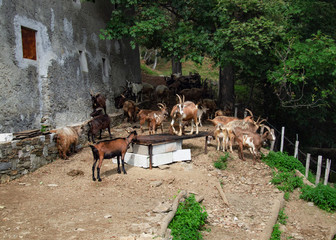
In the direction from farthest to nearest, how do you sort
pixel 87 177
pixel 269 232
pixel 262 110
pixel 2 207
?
pixel 262 110
pixel 87 177
pixel 269 232
pixel 2 207

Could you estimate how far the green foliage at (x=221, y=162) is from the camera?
10.6 meters

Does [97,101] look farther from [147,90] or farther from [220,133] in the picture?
[147,90]

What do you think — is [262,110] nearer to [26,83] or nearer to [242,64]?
[242,64]

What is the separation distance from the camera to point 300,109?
15.2m

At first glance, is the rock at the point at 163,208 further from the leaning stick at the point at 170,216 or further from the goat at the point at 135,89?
the goat at the point at 135,89

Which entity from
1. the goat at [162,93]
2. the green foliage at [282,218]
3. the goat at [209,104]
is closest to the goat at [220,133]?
the green foliage at [282,218]

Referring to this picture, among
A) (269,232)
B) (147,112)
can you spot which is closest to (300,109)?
(147,112)

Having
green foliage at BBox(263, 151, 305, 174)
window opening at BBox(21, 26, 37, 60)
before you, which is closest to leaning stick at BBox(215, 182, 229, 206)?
green foliage at BBox(263, 151, 305, 174)

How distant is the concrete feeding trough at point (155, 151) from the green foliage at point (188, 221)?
243 cm

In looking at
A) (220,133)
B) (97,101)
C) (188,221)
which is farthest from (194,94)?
(188,221)

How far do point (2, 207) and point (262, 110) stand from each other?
15155 mm

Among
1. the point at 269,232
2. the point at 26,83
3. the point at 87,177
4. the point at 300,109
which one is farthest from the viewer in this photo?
the point at 300,109

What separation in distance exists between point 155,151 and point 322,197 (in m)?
5.07

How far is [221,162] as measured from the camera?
10875 millimetres
